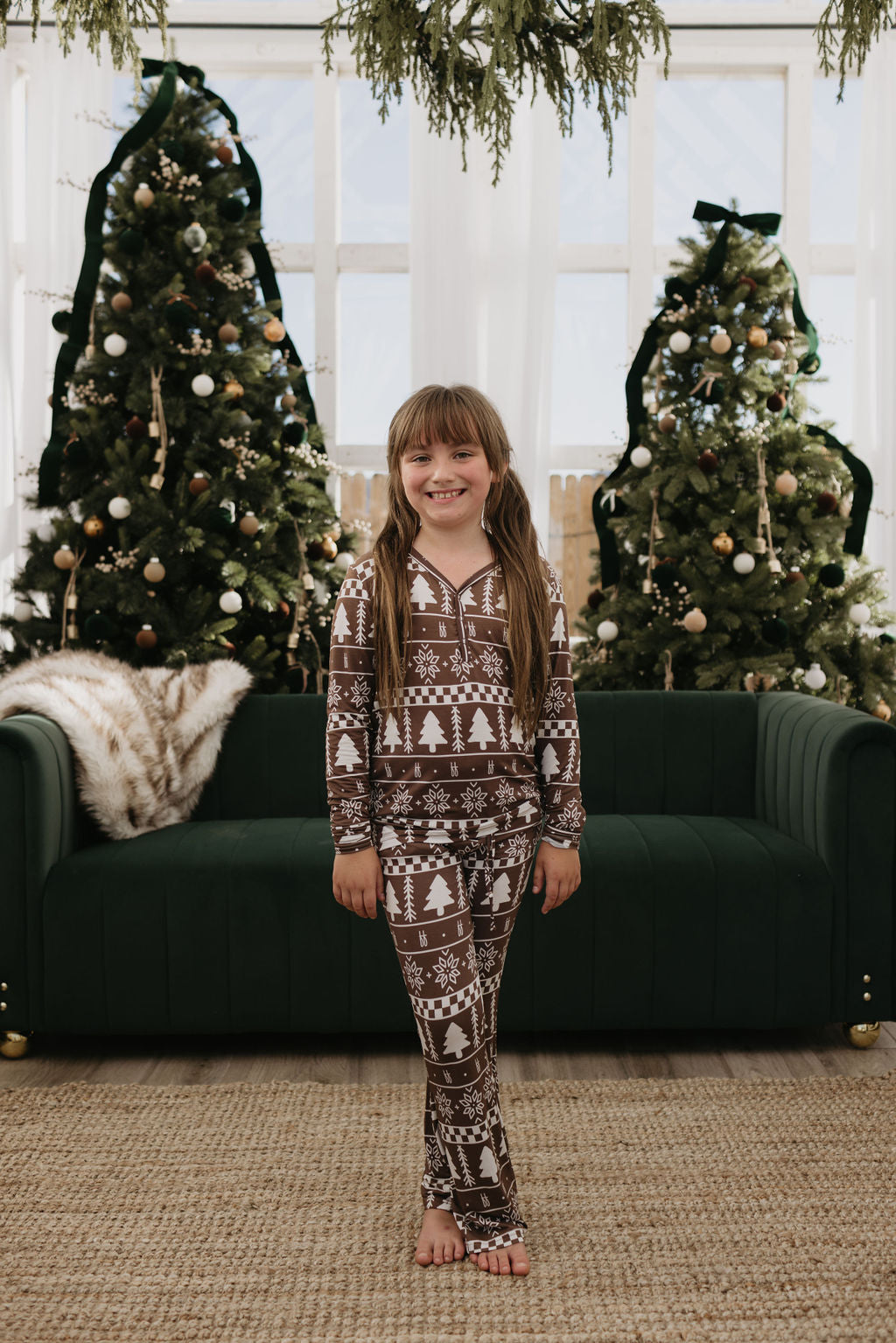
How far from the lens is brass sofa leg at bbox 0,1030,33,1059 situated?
8.27 ft

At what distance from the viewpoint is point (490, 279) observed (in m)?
4.71

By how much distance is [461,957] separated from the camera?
157 centimetres

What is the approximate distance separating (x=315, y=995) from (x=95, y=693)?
3.09ft

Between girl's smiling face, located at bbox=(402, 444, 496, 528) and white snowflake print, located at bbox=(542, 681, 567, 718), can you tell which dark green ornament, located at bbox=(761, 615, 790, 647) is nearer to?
white snowflake print, located at bbox=(542, 681, 567, 718)

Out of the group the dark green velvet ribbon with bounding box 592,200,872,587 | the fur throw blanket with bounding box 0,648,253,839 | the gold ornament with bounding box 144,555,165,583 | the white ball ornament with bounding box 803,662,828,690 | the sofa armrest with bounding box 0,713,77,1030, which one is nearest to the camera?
the sofa armrest with bounding box 0,713,77,1030

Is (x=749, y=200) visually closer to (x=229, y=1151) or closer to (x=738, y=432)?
(x=738, y=432)

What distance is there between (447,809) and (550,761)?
20cm

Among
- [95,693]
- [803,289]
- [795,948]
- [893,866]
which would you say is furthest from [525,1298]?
[803,289]

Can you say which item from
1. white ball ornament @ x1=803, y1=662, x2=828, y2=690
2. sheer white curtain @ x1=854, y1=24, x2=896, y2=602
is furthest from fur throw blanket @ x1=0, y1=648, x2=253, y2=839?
sheer white curtain @ x1=854, y1=24, x2=896, y2=602

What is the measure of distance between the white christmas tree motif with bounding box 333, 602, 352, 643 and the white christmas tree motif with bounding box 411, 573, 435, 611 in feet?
0.33

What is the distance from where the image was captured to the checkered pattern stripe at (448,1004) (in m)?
1.57

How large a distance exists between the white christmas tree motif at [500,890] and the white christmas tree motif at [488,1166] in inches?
14.2

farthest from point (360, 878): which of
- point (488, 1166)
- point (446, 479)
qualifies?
point (446, 479)

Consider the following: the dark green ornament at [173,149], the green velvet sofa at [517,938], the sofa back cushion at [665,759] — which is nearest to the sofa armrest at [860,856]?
the green velvet sofa at [517,938]
